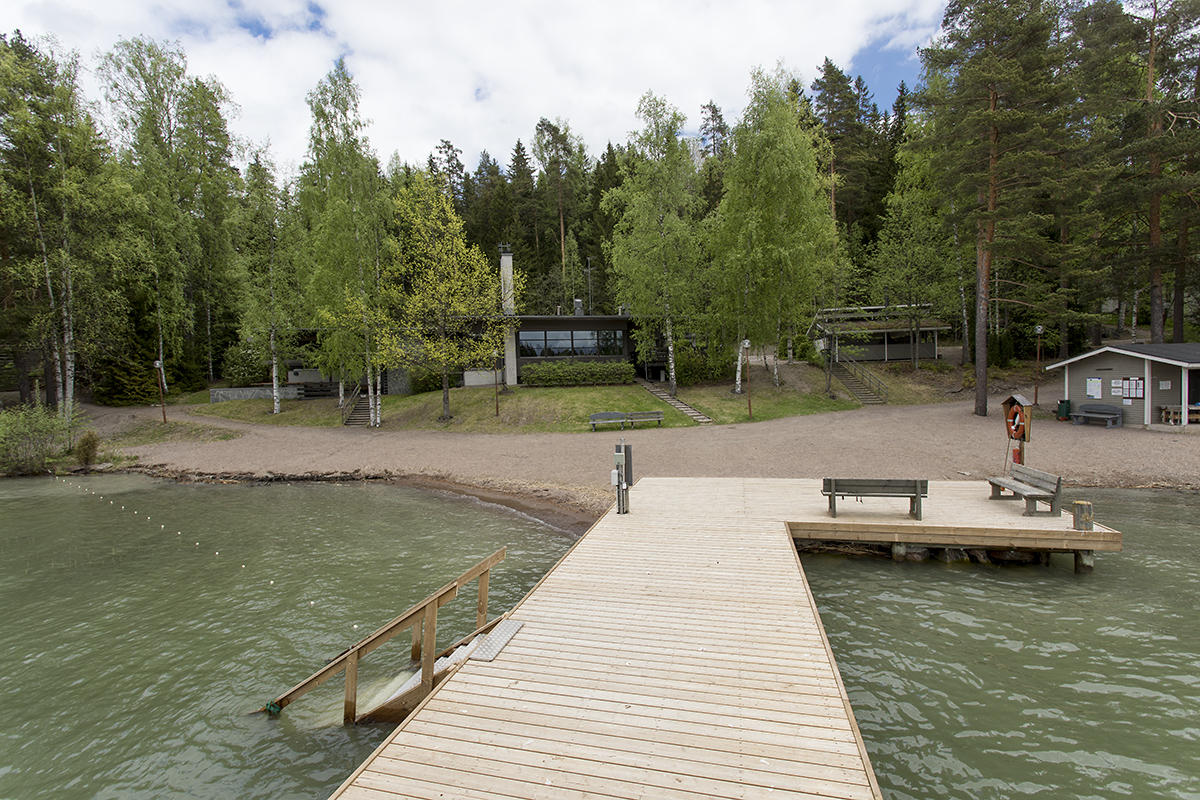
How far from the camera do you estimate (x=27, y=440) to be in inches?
773

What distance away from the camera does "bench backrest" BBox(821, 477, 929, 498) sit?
907 centimetres

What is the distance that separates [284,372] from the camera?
34156 millimetres

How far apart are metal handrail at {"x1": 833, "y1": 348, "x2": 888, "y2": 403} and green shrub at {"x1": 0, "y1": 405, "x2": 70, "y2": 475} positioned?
37110 mm

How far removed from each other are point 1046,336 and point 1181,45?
1415cm

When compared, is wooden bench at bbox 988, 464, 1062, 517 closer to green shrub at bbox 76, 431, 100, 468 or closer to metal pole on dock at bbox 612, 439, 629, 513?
metal pole on dock at bbox 612, 439, 629, 513

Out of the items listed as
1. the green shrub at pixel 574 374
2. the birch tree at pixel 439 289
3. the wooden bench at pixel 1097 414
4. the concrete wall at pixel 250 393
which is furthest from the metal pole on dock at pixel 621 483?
the concrete wall at pixel 250 393

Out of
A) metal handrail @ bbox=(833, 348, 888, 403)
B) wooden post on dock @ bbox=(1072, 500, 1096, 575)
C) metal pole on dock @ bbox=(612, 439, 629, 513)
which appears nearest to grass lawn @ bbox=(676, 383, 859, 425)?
metal handrail @ bbox=(833, 348, 888, 403)

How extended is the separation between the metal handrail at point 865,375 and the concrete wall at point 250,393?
112ft

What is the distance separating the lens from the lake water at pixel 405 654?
4844 millimetres

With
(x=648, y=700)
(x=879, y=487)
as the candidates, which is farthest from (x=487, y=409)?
(x=648, y=700)

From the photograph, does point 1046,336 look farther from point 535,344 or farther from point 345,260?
point 345,260

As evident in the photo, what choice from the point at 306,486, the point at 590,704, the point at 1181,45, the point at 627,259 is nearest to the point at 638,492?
the point at 590,704

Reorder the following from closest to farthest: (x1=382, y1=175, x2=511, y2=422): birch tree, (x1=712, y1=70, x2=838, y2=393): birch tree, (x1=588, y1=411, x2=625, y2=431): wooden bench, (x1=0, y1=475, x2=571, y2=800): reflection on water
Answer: (x1=0, y1=475, x2=571, y2=800): reflection on water
(x1=588, y1=411, x2=625, y2=431): wooden bench
(x1=382, y1=175, x2=511, y2=422): birch tree
(x1=712, y1=70, x2=838, y2=393): birch tree

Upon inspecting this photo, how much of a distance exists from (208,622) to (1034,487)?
46.6ft
